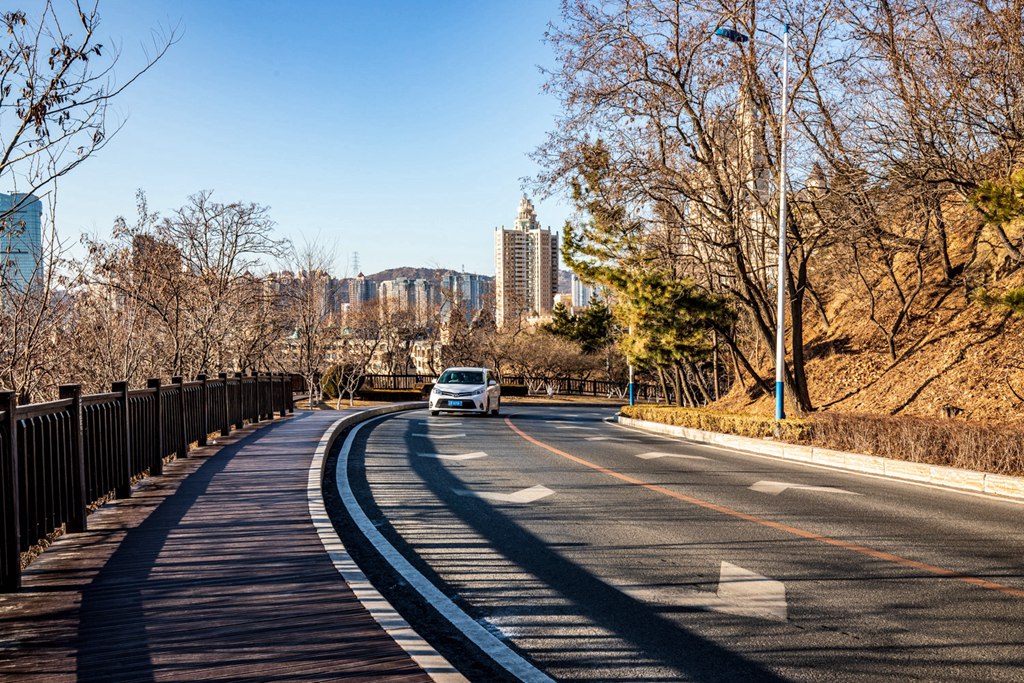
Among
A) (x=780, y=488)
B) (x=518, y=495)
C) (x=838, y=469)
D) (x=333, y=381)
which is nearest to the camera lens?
(x=518, y=495)

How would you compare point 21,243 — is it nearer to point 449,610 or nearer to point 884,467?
point 449,610

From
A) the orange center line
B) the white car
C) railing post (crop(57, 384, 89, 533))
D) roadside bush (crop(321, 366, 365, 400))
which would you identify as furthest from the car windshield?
railing post (crop(57, 384, 89, 533))

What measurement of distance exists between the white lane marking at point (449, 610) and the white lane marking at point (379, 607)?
5 centimetres

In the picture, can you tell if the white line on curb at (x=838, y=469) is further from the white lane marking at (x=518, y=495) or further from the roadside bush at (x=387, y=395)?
the roadside bush at (x=387, y=395)

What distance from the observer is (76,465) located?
7.05 meters

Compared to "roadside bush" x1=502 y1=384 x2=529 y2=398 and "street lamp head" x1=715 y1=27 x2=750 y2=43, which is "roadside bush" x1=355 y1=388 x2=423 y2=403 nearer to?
"roadside bush" x1=502 y1=384 x2=529 y2=398

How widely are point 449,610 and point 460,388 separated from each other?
23.0 meters

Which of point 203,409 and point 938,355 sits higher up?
point 938,355

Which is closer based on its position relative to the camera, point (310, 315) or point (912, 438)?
point (912, 438)

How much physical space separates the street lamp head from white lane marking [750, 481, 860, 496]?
1035 centimetres

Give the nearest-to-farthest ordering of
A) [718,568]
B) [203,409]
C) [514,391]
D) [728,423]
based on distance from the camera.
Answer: [718,568] → [203,409] → [728,423] → [514,391]

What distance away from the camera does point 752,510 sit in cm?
909

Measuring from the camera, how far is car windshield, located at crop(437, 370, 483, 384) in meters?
29.3

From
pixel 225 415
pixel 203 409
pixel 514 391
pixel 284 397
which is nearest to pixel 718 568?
pixel 203 409
